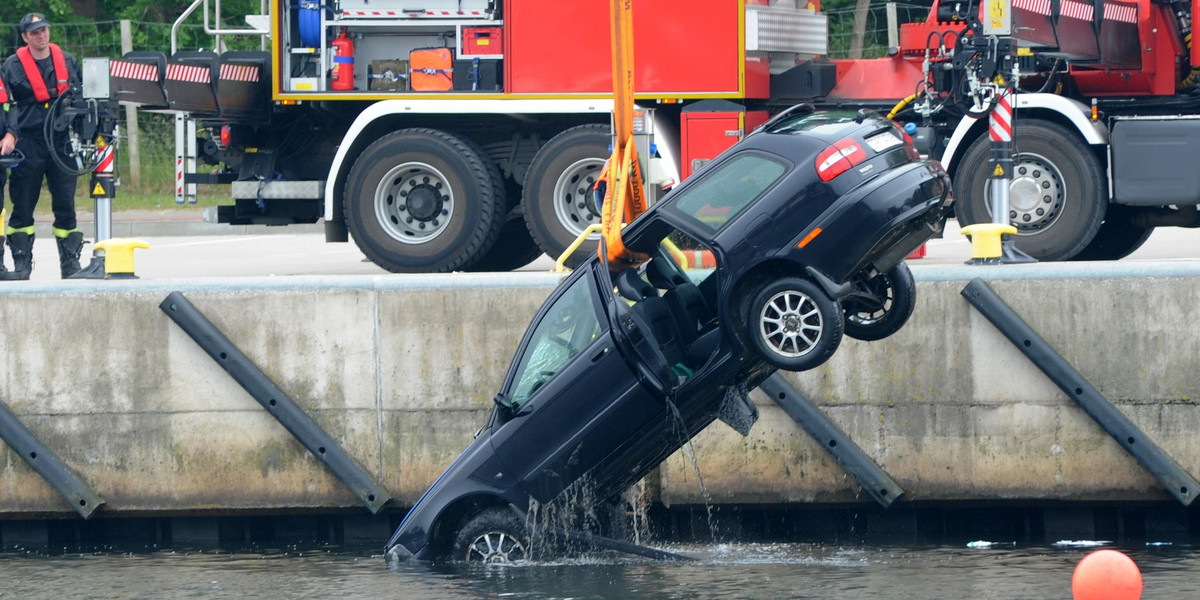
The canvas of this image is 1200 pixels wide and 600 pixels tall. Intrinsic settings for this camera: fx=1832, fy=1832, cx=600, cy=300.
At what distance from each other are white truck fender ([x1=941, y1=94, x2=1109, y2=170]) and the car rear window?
4821 mm

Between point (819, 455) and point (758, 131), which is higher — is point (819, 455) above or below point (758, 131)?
below

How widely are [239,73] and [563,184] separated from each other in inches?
103

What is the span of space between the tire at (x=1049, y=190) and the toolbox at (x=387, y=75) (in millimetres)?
4182

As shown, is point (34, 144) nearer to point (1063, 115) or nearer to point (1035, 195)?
point (1035, 195)

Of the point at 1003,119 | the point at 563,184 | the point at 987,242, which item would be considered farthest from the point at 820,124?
the point at 563,184

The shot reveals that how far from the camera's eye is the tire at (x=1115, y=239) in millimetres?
13344

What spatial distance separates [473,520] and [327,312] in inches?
70.5

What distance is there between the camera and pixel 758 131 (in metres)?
8.39

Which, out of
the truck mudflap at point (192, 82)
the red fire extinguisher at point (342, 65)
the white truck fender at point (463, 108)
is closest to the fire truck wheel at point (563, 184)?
the white truck fender at point (463, 108)

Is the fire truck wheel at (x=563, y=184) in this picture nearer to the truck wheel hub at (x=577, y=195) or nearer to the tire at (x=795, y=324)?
the truck wheel hub at (x=577, y=195)

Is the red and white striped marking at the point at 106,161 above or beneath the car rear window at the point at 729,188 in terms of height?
above

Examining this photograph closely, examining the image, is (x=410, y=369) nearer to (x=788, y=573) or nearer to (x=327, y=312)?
(x=327, y=312)

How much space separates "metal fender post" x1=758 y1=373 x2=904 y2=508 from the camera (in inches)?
382

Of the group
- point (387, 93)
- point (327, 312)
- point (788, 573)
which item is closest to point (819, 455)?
point (788, 573)
